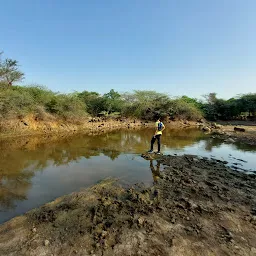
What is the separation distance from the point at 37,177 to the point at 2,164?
2432 mm

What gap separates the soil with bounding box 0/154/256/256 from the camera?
2939mm

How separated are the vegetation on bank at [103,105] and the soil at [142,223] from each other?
42.8 ft

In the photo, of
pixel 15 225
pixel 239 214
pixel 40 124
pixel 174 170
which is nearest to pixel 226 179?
pixel 174 170

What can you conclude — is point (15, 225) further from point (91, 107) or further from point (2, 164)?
point (91, 107)

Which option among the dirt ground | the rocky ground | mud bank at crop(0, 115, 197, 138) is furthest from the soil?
mud bank at crop(0, 115, 197, 138)

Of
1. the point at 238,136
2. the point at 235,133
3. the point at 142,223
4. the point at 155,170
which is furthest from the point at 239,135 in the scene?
the point at 142,223

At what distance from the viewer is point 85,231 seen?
332 cm

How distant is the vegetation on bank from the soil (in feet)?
42.8

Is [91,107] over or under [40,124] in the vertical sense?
over

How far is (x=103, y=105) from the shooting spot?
31.1 meters

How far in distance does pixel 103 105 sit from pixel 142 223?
28.3 metres

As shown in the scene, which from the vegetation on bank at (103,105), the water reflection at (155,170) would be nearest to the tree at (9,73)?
the vegetation on bank at (103,105)

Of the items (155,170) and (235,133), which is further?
(235,133)

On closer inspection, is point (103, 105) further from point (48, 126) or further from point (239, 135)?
point (239, 135)
